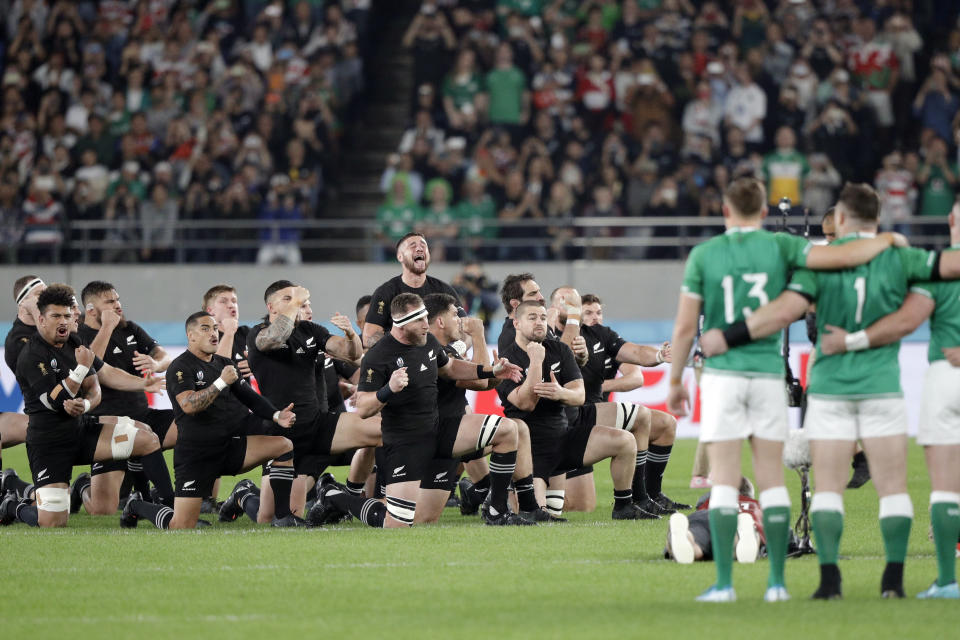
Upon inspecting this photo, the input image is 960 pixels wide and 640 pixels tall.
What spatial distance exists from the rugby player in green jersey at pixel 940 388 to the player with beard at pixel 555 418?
416 cm

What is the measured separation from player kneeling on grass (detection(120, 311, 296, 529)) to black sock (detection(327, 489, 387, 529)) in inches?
20.3

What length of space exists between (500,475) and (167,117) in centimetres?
1368

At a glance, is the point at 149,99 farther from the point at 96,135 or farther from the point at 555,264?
the point at 555,264

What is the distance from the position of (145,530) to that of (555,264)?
398 inches

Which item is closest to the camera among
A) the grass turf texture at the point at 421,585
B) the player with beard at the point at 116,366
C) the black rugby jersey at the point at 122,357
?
the grass turf texture at the point at 421,585

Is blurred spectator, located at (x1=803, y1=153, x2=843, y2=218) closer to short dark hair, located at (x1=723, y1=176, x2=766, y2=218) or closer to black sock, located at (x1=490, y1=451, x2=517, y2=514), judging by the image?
black sock, located at (x1=490, y1=451, x2=517, y2=514)

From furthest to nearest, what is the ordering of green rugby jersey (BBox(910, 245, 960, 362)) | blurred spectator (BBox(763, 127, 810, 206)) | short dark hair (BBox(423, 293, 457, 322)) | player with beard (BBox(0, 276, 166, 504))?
blurred spectator (BBox(763, 127, 810, 206)) → player with beard (BBox(0, 276, 166, 504)) → short dark hair (BBox(423, 293, 457, 322)) → green rugby jersey (BBox(910, 245, 960, 362))

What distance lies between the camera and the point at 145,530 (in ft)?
36.1

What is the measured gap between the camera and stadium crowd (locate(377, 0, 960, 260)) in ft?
68.6

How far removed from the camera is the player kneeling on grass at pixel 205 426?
10.8 m

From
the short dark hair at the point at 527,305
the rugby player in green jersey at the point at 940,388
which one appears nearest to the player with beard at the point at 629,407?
the short dark hair at the point at 527,305

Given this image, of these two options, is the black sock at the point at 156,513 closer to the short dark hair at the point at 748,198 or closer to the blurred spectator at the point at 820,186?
the short dark hair at the point at 748,198

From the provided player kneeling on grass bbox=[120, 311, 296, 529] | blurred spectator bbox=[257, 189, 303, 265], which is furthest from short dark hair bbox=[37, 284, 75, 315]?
blurred spectator bbox=[257, 189, 303, 265]

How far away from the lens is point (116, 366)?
12.6 metres
